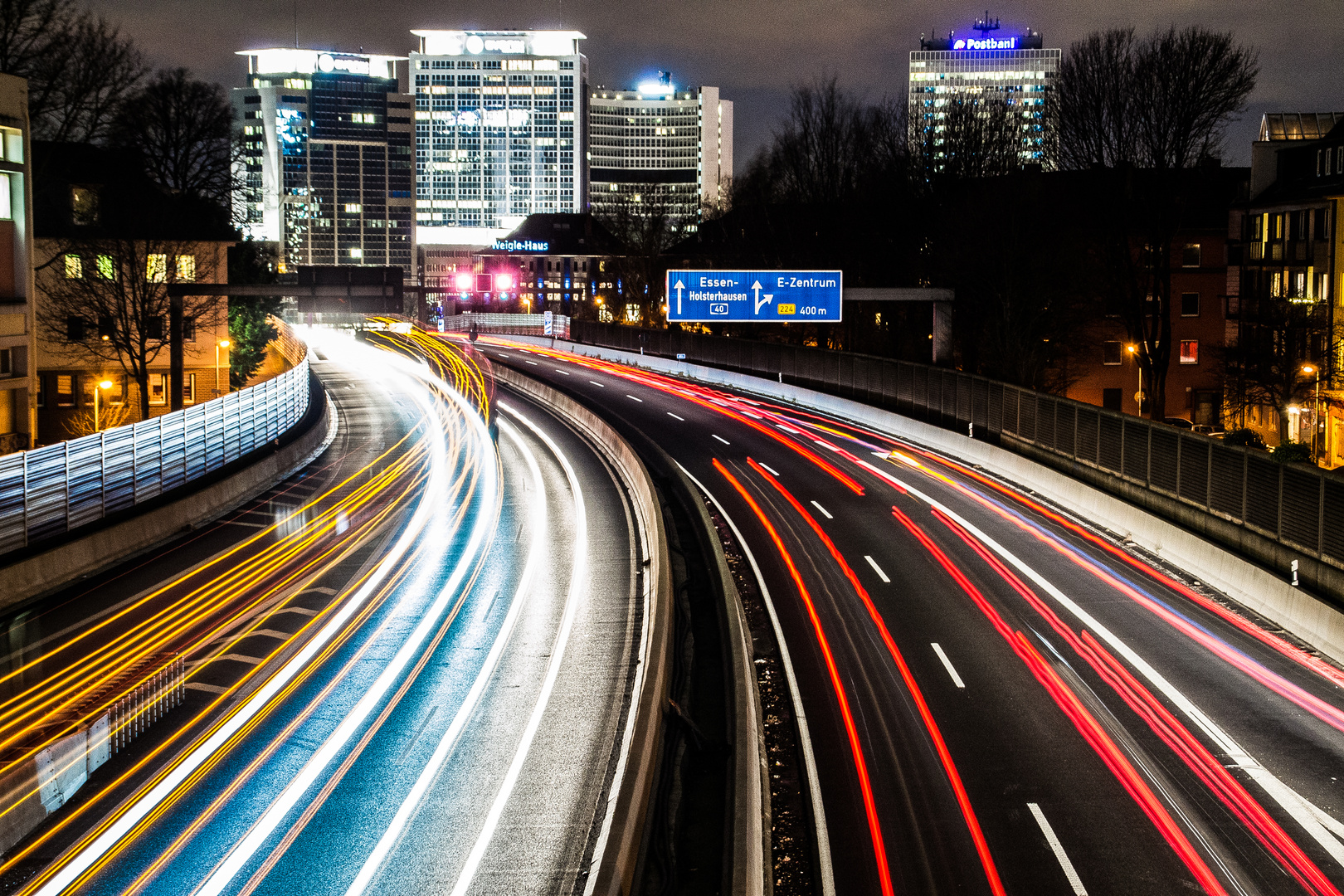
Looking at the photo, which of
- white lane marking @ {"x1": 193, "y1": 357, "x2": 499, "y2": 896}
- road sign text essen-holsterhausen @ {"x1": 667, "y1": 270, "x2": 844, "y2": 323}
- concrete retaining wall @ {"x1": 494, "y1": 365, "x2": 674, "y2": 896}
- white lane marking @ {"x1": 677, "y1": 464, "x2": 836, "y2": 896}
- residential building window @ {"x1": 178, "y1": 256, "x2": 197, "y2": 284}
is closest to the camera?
concrete retaining wall @ {"x1": 494, "y1": 365, "x2": 674, "y2": 896}

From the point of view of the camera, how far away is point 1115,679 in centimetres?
1811

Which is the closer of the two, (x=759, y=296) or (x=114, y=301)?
(x=759, y=296)

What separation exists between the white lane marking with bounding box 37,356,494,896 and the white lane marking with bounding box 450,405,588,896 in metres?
2.50

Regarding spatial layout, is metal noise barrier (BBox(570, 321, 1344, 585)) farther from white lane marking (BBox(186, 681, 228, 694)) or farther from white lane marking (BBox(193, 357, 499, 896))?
white lane marking (BBox(186, 681, 228, 694))

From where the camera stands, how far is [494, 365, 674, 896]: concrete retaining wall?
35.0 ft

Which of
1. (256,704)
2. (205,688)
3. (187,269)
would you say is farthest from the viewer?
(187,269)

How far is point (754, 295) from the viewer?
1866 inches

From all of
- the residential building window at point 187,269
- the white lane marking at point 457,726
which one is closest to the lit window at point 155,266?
the residential building window at point 187,269

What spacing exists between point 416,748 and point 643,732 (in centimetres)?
326

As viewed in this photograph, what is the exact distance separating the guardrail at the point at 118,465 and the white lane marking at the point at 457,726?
29.6 ft

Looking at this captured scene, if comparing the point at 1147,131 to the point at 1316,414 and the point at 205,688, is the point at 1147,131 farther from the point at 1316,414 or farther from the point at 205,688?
the point at 205,688

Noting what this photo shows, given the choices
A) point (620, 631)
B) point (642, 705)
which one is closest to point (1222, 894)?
point (642, 705)

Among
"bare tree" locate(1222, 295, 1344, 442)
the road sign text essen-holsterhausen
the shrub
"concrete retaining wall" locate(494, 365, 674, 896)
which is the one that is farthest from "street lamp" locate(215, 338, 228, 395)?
"bare tree" locate(1222, 295, 1344, 442)

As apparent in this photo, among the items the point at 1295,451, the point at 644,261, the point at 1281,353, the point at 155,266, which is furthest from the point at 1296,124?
the point at 155,266
